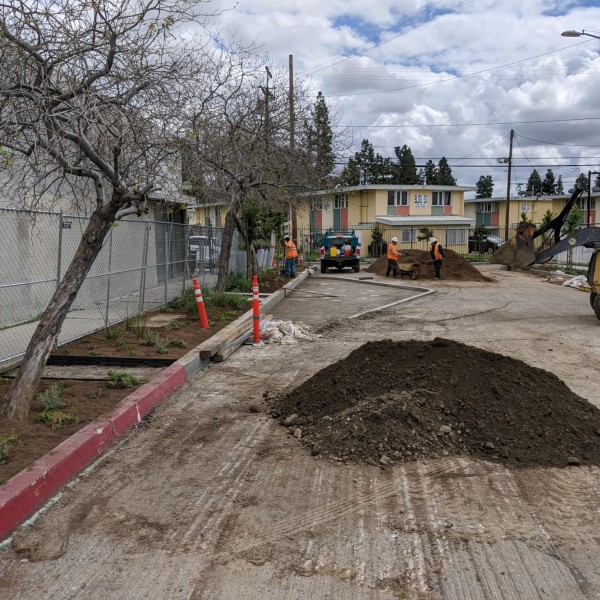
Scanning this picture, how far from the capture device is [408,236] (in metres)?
50.5

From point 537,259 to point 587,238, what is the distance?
6.04 ft

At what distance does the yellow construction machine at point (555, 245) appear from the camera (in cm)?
1320

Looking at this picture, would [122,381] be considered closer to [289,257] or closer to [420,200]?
[289,257]

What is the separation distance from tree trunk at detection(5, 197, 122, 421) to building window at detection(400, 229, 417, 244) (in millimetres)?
45581

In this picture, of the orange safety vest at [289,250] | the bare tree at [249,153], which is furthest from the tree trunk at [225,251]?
the orange safety vest at [289,250]

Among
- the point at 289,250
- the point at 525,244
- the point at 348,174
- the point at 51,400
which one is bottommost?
the point at 51,400

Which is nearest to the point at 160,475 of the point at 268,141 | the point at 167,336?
the point at 167,336

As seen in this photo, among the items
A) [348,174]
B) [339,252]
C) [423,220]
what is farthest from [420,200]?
[348,174]

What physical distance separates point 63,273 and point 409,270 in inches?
647

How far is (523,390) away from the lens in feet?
19.5

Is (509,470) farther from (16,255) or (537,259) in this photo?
(537,259)

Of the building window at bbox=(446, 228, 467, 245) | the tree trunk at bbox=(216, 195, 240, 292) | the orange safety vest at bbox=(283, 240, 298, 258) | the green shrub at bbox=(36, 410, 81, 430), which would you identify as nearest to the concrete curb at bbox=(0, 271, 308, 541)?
the green shrub at bbox=(36, 410, 81, 430)

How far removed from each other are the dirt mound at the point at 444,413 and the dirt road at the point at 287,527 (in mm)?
211

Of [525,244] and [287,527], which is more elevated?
[525,244]
